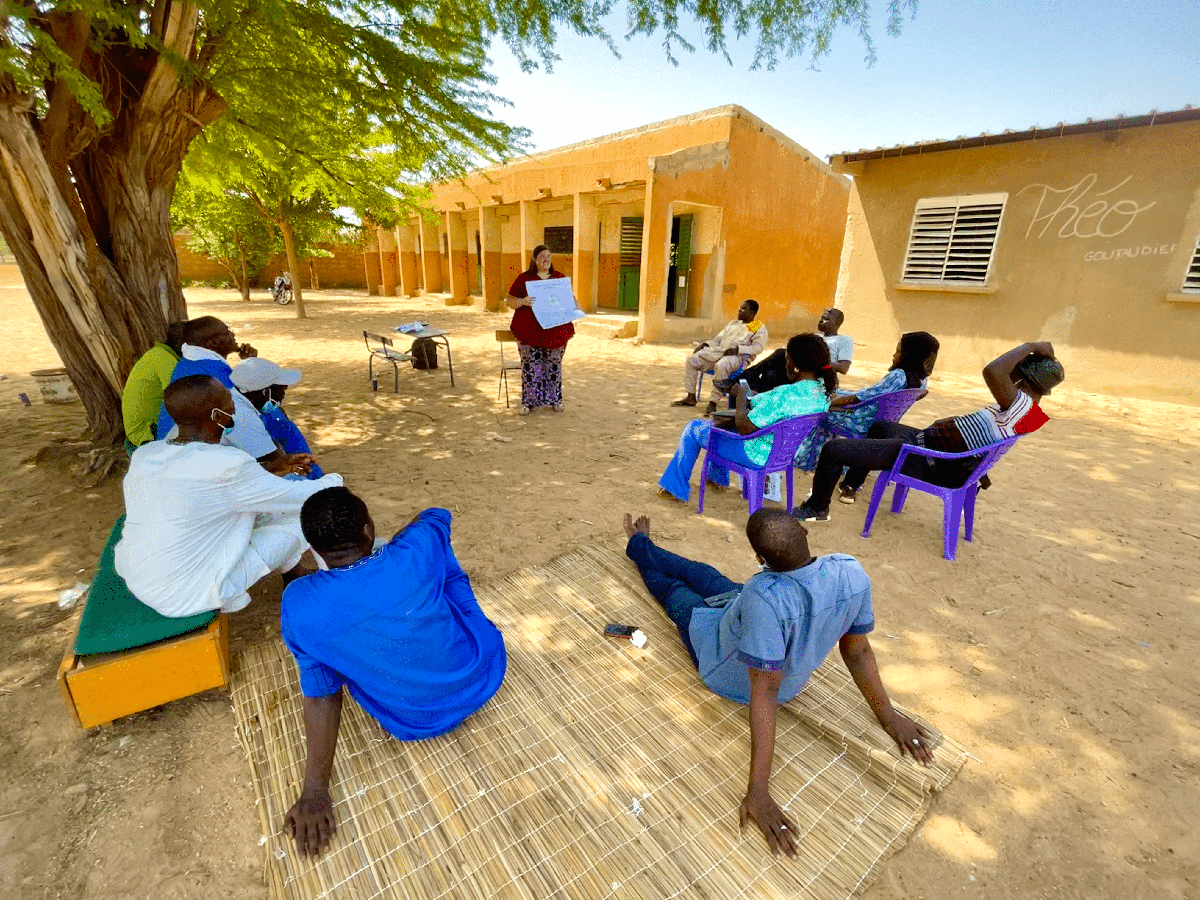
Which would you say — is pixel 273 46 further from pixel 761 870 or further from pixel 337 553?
pixel 761 870

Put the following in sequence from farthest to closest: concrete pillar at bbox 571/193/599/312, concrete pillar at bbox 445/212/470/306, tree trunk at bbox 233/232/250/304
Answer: concrete pillar at bbox 445/212/470/306, tree trunk at bbox 233/232/250/304, concrete pillar at bbox 571/193/599/312

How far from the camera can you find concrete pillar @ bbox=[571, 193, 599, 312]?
13.0 metres

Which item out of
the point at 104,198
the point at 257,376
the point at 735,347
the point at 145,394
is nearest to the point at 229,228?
the point at 104,198

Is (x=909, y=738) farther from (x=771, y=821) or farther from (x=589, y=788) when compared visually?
(x=589, y=788)

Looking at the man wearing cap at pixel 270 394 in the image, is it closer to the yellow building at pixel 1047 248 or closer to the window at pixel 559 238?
the yellow building at pixel 1047 248

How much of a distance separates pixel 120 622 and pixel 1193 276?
1117cm

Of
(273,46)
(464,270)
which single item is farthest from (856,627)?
(464,270)

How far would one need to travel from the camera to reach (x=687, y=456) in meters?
4.05

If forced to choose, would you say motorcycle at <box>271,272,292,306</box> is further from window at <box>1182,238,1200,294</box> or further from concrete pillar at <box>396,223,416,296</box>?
window at <box>1182,238,1200,294</box>

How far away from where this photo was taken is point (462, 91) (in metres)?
5.34

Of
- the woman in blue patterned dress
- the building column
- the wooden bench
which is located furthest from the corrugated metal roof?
the building column

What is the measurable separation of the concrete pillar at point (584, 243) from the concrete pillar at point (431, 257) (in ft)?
31.2

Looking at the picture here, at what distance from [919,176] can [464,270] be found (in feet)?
47.9

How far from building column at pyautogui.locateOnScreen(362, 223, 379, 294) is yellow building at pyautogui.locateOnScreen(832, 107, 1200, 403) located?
68.9ft
